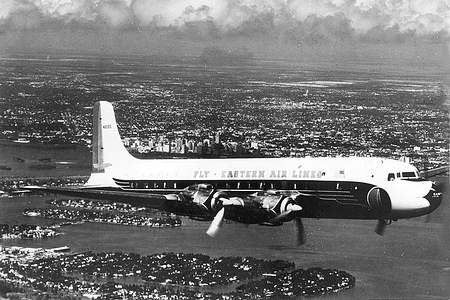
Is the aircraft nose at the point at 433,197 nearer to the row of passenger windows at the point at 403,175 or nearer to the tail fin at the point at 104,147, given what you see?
the row of passenger windows at the point at 403,175

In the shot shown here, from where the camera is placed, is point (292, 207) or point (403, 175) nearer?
point (403, 175)

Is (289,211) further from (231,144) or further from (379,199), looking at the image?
(231,144)

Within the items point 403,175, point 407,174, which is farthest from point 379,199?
point 407,174

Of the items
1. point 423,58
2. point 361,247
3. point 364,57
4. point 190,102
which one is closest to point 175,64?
point 190,102

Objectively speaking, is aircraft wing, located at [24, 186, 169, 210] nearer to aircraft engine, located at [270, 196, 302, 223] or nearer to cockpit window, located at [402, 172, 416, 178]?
aircraft engine, located at [270, 196, 302, 223]

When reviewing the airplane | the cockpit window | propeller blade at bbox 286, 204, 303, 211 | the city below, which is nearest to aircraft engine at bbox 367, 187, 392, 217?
the airplane

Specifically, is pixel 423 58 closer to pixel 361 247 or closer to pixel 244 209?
pixel 361 247

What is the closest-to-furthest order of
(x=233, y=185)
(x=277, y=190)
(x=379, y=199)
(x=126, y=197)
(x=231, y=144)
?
(x=379, y=199), (x=277, y=190), (x=233, y=185), (x=126, y=197), (x=231, y=144)
